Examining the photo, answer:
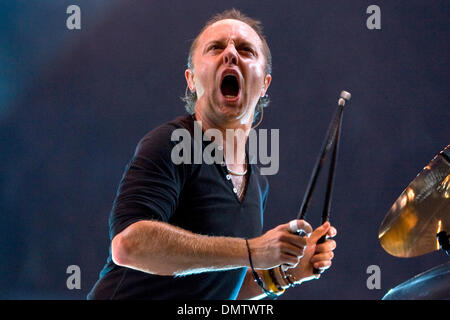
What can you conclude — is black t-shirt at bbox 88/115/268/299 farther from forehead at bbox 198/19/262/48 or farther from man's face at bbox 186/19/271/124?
forehead at bbox 198/19/262/48

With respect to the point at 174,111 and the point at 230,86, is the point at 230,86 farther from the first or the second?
the point at 174,111

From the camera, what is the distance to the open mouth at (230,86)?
1.24m

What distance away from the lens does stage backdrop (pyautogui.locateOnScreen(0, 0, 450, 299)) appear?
204cm

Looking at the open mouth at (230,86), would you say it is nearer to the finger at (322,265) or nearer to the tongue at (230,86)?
the tongue at (230,86)

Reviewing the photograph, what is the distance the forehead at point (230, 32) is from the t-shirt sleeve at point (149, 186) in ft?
1.32

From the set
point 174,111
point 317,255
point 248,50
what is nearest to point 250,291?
point 317,255

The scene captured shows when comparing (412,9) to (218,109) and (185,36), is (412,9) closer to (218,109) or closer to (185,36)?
(185,36)

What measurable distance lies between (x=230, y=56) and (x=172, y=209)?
475mm

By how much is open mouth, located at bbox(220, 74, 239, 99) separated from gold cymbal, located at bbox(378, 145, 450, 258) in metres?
0.51

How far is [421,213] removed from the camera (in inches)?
40.2

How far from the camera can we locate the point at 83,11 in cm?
216

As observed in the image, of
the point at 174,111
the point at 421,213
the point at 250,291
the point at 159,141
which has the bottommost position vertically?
the point at 250,291

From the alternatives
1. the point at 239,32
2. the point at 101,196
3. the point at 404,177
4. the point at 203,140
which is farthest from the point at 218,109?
the point at 404,177

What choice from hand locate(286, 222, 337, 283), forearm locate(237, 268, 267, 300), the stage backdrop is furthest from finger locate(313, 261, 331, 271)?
the stage backdrop
